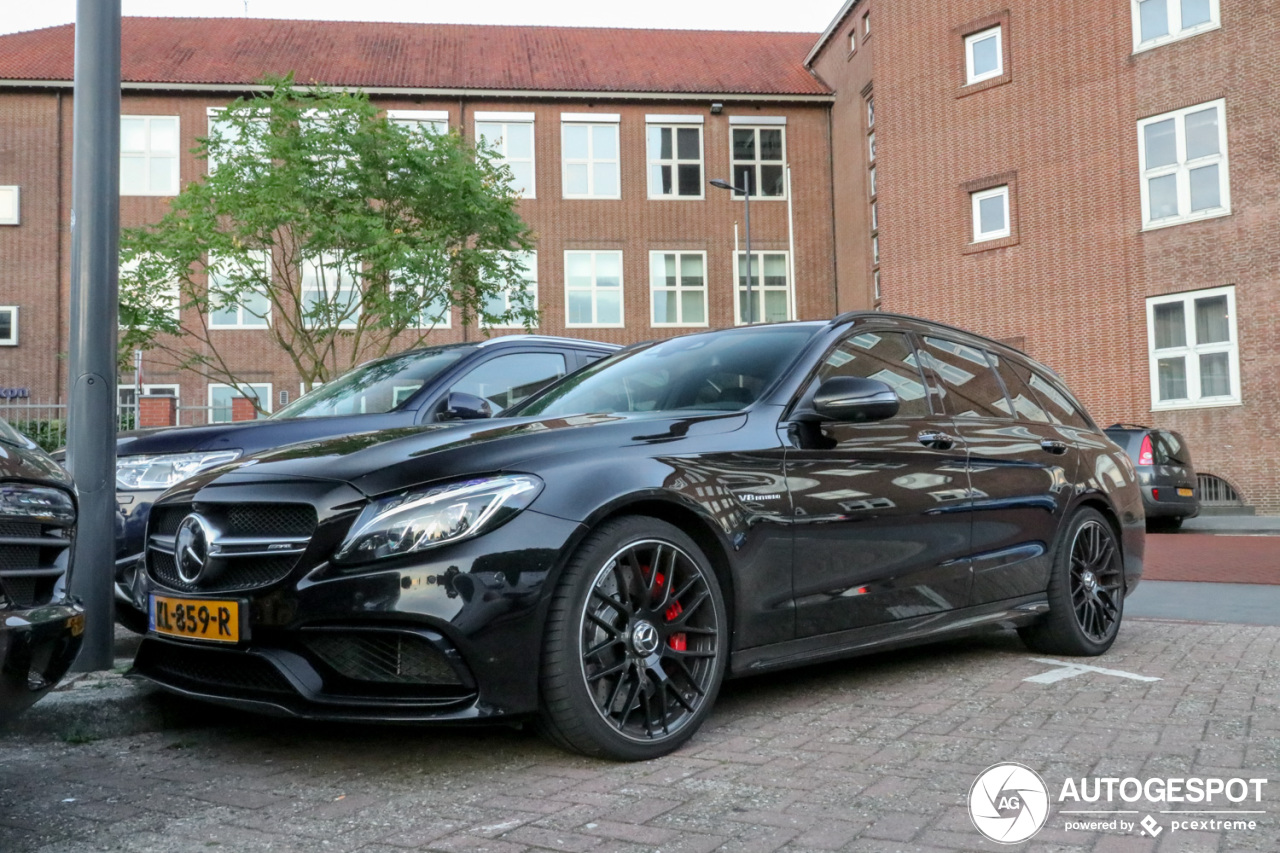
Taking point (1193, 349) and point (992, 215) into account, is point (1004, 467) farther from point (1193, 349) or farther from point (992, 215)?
point (992, 215)

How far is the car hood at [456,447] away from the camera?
12.0 feet

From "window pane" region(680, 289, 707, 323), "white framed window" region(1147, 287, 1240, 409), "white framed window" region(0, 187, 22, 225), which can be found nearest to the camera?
"white framed window" region(1147, 287, 1240, 409)

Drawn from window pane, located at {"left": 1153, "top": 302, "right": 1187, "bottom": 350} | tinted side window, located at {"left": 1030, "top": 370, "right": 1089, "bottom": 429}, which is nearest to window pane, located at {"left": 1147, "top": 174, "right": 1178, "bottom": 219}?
window pane, located at {"left": 1153, "top": 302, "right": 1187, "bottom": 350}

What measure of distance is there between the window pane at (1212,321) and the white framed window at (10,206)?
1072 inches

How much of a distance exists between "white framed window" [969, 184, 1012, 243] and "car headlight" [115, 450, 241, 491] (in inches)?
847

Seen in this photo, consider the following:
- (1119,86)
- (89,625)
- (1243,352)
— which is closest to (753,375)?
(89,625)

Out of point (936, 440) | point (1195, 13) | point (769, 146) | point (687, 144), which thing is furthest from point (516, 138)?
point (936, 440)

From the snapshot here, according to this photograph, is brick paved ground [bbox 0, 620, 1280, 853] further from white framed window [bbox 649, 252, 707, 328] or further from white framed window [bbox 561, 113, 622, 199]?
white framed window [bbox 561, 113, 622, 199]

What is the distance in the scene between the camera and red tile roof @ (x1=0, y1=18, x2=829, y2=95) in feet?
105

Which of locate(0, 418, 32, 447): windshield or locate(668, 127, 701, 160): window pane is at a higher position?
locate(668, 127, 701, 160): window pane

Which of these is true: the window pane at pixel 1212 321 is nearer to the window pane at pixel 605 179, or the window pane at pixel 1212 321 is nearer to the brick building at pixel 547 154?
the brick building at pixel 547 154

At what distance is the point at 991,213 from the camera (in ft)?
82.3

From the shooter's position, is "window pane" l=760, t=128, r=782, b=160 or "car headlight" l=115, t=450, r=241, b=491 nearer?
"car headlight" l=115, t=450, r=241, b=491

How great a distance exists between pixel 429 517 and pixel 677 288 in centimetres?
2971
